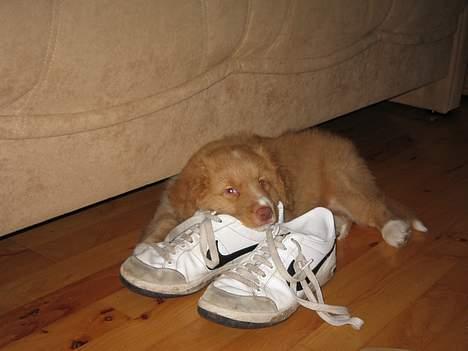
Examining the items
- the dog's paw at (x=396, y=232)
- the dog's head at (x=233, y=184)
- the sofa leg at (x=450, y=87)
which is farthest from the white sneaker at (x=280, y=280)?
the sofa leg at (x=450, y=87)

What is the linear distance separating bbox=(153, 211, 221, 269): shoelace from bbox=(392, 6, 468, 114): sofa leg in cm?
265

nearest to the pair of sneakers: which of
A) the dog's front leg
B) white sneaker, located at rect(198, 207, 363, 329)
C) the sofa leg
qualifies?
white sneaker, located at rect(198, 207, 363, 329)

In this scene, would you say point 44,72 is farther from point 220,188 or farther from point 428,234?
point 428,234

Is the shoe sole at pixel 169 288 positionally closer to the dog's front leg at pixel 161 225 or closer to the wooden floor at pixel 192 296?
the wooden floor at pixel 192 296

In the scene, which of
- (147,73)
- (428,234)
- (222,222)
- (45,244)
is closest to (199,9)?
(147,73)

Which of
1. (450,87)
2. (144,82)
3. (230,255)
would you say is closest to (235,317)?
(230,255)

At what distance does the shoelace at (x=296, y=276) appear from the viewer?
5.15 ft

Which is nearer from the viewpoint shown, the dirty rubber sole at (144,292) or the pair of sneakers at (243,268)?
the pair of sneakers at (243,268)

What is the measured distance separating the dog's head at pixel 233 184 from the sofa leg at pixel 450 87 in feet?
7.75

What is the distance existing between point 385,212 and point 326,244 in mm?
562

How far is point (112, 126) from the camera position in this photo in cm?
187

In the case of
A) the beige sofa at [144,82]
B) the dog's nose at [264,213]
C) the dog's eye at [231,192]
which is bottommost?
the dog's nose at [264,213]

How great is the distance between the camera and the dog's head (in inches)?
70.7

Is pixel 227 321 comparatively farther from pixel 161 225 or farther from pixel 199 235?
pixel 161 225
